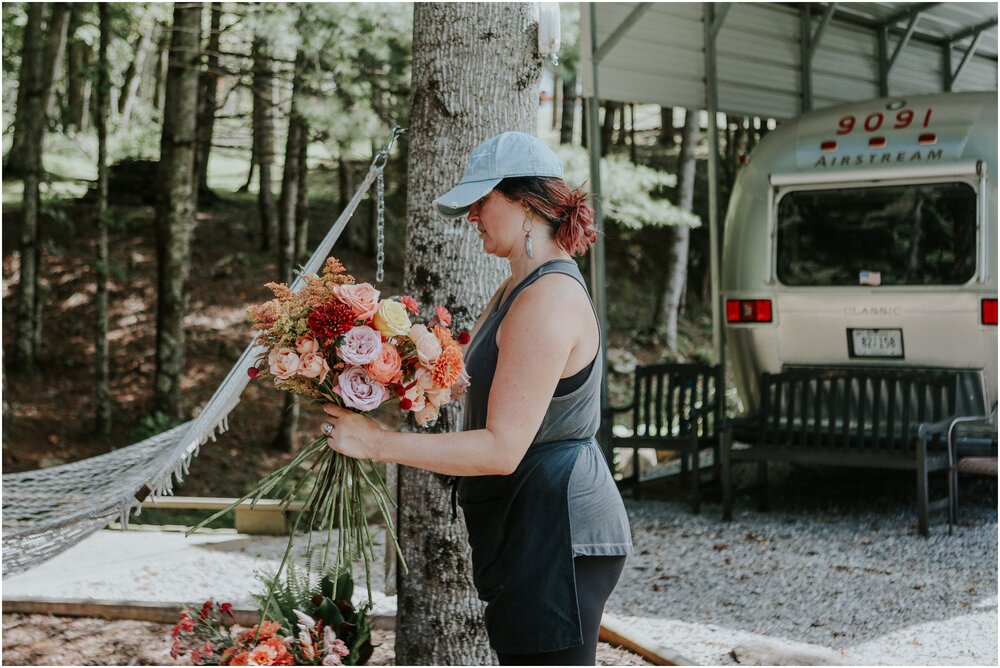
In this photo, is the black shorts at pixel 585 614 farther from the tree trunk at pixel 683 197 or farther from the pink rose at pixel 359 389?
the tree trunk at pixel 683 197

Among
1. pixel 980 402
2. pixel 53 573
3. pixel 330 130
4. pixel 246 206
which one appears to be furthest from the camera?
pixel 246 206

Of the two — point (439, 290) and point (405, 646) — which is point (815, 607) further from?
point (439, 290)

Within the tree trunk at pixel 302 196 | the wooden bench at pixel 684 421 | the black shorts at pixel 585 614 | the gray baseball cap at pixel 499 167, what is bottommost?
the black shorts at pixel 585 614

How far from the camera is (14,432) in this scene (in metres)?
11.6

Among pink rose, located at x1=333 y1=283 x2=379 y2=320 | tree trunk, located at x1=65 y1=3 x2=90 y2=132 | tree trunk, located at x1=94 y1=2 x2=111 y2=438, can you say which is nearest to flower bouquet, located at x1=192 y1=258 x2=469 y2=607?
pink rose, located at x1=333 y1=283 x2=379 y2=320

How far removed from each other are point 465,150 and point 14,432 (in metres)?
9.71

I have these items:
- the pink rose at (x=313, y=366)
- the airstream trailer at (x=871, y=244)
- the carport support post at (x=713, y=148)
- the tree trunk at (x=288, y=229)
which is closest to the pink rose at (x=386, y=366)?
the pink rose at (x=313, y=366)

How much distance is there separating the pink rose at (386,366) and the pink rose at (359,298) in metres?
0.10

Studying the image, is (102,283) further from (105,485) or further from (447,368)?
(447,368)

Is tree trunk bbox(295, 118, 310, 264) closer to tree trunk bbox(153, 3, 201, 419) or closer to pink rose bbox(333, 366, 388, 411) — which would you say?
tree trunk bbox(153, 3, 201, 419)

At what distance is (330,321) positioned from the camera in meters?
2.43

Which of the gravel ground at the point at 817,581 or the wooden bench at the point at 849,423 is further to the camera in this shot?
the wooden bench at the point at 849,423

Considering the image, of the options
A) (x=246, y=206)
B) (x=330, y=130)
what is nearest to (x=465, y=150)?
(x=330, y=130)

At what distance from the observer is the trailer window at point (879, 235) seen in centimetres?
694
